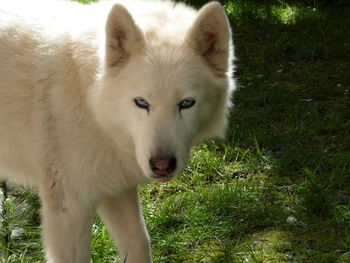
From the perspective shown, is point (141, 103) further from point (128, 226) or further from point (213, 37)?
point (128, 226)

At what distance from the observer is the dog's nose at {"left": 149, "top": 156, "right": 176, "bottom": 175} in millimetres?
2826

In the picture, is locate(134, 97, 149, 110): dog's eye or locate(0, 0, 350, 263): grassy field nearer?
locate(134, 97, 149, 110): dog's eye

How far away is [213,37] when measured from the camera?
311cm

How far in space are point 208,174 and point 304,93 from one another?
179cm

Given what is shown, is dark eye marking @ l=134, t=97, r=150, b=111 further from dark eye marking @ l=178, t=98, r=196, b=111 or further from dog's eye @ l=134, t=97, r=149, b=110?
dark eye marking @ l=178, t=98, r=196, b=111

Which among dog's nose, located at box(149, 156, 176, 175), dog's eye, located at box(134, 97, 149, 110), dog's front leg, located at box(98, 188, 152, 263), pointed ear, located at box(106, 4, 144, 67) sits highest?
pointed ear, located at box(106, 4, 144, 67)

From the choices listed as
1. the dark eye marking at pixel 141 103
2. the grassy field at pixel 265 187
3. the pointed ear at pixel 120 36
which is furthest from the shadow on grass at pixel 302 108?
the pointed ear at pixel 120 36

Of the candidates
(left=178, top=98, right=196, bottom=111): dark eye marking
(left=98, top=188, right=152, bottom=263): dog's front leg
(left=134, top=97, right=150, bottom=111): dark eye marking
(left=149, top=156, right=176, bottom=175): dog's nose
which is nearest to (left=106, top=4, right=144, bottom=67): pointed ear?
(left=134, top=97, right=150, bottom=111): dark eye marking

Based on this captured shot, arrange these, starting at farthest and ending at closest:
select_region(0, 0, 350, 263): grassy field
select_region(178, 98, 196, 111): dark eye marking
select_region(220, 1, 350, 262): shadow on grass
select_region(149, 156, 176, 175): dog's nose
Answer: select_region(220, 1, 350, 262): shadow on grass → select_region(0, 0, 350, 263): grassy field → select_region(178, 98, 196, 111): dark eye marking → select_region(149, 156, 176, 175): dog's nose

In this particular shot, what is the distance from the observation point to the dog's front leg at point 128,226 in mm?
3584

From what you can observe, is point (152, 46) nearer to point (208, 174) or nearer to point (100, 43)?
point (100, 43)

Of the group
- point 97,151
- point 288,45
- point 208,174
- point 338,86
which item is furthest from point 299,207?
point 288,45

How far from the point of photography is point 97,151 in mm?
3121

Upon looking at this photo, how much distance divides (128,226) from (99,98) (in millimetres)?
958
